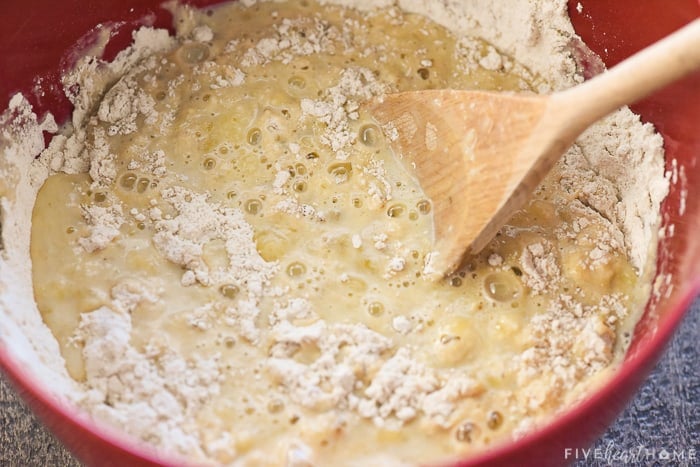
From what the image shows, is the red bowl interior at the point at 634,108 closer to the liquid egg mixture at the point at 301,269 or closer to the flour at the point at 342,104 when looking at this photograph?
the liquid egg mixture at the point at 301,269

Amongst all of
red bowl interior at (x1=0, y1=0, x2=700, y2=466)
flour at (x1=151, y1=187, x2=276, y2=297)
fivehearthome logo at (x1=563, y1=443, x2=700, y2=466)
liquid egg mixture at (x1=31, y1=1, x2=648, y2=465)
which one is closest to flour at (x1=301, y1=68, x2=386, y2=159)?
liquid egg mixture at (x1=31, y1=1, x2=648, y2=465)

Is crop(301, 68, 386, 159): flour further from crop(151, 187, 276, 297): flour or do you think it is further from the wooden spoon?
crop(151, 187, 276, 297): flour

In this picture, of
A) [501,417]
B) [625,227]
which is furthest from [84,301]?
[625,227]

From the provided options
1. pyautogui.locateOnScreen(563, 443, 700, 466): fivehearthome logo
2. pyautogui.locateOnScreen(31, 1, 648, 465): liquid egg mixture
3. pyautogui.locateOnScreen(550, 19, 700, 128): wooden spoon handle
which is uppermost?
pyautogui.locateOnScreen(550, 19, 700, 128): wooden spoon handle

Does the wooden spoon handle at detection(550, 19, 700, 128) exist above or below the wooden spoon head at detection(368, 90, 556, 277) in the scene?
above

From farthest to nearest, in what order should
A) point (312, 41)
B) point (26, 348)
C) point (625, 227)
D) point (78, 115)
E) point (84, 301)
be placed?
point (312, 41)
point (78, 115)
point (625, 227)
point (84, 301)
point (26, 348)

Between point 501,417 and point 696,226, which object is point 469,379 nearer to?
point 501,417
